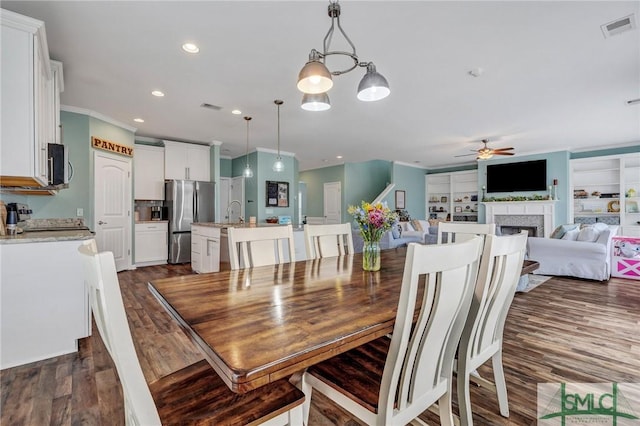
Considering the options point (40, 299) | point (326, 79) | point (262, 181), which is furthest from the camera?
point (262, 181)

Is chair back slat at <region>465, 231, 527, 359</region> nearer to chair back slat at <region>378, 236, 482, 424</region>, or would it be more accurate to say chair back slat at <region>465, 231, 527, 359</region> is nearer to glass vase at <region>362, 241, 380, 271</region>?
chair back slat at <region>378, 236, 482, 424</region>

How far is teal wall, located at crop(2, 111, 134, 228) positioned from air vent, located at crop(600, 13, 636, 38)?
6.02m

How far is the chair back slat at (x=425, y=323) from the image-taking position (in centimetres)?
90

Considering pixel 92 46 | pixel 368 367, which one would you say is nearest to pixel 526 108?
pixel 368 367

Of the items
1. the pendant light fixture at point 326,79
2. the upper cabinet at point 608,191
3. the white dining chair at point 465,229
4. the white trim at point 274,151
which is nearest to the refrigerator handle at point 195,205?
the white trim at point 274,151

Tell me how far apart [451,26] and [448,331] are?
2348 mm

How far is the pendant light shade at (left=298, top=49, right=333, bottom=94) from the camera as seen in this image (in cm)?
166

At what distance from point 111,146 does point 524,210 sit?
908 centimetres

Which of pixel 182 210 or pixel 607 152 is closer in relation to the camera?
pixel 182 210

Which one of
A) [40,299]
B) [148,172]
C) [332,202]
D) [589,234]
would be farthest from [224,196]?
[589,234]

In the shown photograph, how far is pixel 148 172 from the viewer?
5.85 metres

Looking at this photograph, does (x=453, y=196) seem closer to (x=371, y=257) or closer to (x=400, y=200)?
(x=400, y=200)

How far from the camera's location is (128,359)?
29.1 inches

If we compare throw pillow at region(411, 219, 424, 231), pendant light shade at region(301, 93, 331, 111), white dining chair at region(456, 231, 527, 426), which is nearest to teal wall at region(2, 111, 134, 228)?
pendant light shade at region(301, 93, 331, 111)
